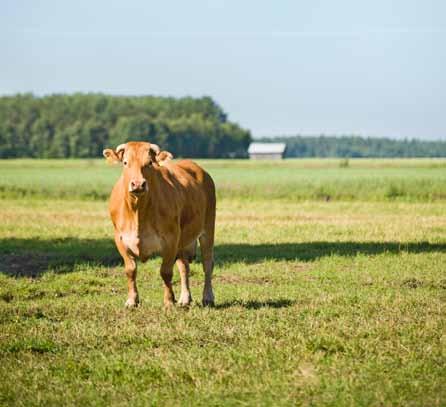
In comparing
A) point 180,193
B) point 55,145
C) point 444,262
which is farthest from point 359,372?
point 55,145

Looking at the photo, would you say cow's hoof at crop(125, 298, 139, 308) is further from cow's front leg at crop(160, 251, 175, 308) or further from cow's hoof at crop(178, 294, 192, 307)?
cow's hoof at crop(178, 294, 192, 307)

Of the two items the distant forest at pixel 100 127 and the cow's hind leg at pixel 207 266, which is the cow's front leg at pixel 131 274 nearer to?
the cow's hind leg at pixel 207 266

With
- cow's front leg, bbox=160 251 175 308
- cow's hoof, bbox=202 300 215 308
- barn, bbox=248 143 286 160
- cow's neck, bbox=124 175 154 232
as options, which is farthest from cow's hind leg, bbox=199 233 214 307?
barn, bbox=248 143 286 160

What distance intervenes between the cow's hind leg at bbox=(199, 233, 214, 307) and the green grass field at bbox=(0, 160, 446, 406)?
27 centimetres

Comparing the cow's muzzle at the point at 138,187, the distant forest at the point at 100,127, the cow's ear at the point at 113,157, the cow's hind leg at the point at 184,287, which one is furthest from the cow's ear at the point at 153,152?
the distant forest at the point at 100,127

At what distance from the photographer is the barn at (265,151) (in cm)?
16212

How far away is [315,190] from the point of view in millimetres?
42375

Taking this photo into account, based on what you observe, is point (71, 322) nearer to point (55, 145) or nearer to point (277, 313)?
point (277, 313)

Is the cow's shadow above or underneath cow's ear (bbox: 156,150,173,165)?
underneath

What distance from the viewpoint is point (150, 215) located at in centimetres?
1149

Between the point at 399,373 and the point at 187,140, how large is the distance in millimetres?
133615

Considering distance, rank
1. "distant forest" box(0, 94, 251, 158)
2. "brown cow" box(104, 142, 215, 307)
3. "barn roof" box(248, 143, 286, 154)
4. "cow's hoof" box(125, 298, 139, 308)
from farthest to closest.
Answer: "barn roof" box(248, 143, 286, 154), "distant forest" box(0, 94, 251, 158), "cow's hoof" box(125, 298, 139, 308), "brown cow" box(104, 142, 215, 307)

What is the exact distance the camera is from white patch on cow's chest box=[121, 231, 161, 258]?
11.4 meters

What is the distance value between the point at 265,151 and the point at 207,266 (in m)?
152
